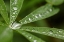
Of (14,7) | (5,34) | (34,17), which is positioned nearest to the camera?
(5,34)

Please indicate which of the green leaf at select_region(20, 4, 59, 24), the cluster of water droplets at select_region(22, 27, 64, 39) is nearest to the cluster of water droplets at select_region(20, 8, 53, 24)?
the green leaf at select_region(20, 4, 59, 24)

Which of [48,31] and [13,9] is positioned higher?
[13,9]

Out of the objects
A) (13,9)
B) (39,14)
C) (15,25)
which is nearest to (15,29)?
(15,25)

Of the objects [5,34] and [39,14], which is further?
[39,14]

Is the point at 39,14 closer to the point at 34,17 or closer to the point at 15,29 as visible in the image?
the point at 34,17

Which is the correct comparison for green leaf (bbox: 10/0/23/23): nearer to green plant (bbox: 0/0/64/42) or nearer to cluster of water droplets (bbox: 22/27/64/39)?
green plant (bbox: 0/0/64/42)

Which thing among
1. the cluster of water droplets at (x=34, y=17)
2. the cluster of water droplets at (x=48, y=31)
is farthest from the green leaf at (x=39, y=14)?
the cluster of water droplets at (x=48, y=31)

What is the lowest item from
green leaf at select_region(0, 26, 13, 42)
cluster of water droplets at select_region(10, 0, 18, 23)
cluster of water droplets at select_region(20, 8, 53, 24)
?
green leaf at select_region(0, 26, 13, 42)

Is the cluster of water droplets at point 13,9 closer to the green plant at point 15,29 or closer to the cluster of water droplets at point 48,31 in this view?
the green plant at point 15,29

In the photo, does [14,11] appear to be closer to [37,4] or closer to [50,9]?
[50,9]
